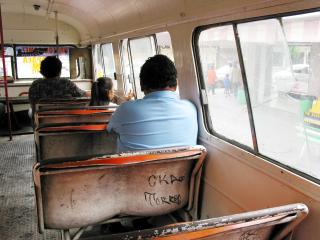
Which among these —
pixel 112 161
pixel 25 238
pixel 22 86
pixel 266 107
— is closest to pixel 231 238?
pixel 112 161

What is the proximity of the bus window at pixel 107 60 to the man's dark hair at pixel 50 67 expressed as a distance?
2136 millimetres

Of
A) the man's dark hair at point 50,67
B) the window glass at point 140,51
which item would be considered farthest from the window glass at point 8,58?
the window glass at point 140,51

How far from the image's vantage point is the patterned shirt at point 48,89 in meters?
4.56

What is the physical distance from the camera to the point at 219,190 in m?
2.49

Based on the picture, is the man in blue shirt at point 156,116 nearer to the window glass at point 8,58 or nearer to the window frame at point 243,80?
the window frame at point 243,80

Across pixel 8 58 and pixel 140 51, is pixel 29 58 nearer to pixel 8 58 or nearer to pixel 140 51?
pixel 8 58

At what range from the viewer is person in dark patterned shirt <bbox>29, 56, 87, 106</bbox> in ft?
14.8

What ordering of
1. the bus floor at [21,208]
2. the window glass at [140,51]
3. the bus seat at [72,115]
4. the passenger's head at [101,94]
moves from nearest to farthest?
1. the bus floor at [21,208]
2. the bus seat at [72,115]
3. the passenger's head at [101,94]
4. the window glass at [140,51]

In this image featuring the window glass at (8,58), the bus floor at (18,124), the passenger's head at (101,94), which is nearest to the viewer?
the passenger's head at (101,94)

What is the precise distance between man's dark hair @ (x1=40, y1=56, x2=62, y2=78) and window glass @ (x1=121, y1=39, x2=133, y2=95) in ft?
4.15

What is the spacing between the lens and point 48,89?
458 cm

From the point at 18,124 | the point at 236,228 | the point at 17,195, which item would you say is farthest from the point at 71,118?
the point at 18,124

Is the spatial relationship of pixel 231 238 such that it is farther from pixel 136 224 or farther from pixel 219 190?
pixel 136 224

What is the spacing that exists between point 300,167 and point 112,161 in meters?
1.03
